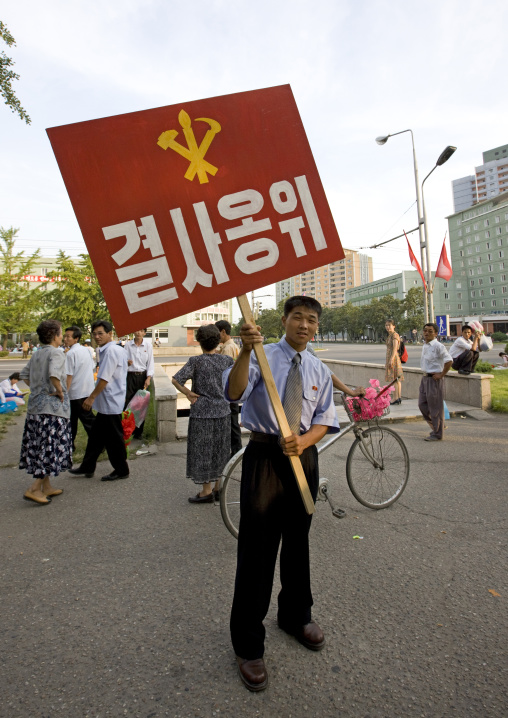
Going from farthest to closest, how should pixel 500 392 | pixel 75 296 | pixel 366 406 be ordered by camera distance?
pixel 75 296 < pixel 500 392 < pixel 366 406

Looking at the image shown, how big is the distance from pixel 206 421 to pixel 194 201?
2.63m

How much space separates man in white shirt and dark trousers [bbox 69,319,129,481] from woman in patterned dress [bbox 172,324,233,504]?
1145 millimetres

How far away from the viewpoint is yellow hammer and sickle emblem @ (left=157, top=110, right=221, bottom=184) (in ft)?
7.55

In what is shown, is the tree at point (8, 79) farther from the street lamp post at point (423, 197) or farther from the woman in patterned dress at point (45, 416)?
the street lamp post at point (423, 197)

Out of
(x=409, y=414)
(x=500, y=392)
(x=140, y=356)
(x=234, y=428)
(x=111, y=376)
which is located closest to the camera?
(x=111, y=376)

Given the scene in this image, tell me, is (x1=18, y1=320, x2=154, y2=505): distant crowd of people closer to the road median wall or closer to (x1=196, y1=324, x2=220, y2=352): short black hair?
(x1=196, y1=324, x2=220, y2=352): short black hair

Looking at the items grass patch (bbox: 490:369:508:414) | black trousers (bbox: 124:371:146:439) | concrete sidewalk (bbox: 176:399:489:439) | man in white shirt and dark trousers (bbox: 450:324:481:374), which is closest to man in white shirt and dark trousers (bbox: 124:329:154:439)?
black trousers (bbox: 124:371:146:439)

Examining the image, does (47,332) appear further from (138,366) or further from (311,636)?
(311,636)

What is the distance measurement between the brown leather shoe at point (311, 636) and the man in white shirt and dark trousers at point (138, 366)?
225 inches

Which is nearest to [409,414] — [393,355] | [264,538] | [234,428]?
[393,355]

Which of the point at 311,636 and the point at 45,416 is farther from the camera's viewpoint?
the point at 45,416

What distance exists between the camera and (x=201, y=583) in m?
2.98

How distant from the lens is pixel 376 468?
4309mm

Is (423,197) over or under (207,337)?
over
